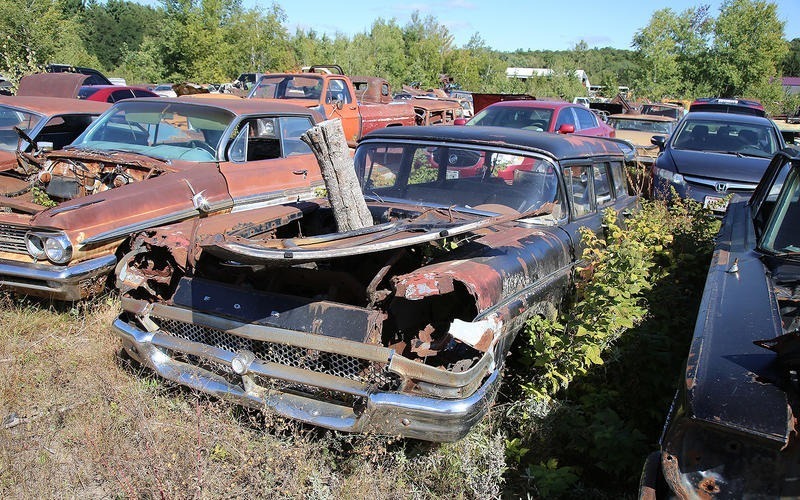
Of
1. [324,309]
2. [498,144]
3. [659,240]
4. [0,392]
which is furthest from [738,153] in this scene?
[0,392]

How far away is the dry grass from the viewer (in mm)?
3041

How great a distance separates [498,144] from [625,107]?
53.4 ft

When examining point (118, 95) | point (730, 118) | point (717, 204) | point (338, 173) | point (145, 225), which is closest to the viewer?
point (338, 173)

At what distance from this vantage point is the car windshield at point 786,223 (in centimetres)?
363

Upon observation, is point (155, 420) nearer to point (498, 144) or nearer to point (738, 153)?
point (498, 144)

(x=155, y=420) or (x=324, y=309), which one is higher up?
(x=324, y=309)

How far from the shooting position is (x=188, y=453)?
3203mm

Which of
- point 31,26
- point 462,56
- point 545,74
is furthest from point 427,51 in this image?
point 31,26

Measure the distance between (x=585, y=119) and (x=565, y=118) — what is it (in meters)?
1.14

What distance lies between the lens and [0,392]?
12.7 ft

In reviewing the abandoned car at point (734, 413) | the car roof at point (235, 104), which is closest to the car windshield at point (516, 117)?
the car roof at point (235, 104)

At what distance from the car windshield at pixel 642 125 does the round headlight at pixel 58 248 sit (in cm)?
1279

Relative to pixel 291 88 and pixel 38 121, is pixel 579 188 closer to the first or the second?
pixel 38 121

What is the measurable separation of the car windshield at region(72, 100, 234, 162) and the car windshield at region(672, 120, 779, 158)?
23.7 ft
